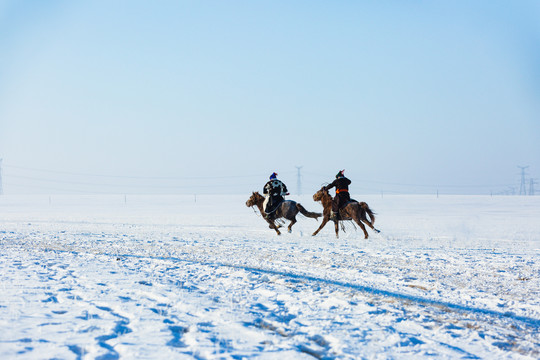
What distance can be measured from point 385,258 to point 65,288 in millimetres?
6057

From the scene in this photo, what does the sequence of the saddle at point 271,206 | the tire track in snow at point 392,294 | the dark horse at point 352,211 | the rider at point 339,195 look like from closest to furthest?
1. the tire track in snow at point 392,294
2. the dark horse at point 352,211
3. the rider at point 339,195
4. the saddle at point 271,206

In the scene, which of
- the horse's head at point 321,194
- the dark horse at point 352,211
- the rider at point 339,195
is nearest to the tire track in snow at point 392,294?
the dark horse at point 352,211

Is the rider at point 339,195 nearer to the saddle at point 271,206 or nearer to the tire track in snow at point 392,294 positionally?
the saddle at point 271,206

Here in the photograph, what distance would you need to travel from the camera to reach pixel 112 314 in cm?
450

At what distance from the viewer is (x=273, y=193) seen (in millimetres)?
17641

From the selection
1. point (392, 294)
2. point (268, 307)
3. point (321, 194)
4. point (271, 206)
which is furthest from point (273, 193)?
point (268, 307)

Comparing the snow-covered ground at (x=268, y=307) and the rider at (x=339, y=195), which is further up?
the rider at (x=339, y=195)

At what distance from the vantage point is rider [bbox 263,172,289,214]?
17.5m

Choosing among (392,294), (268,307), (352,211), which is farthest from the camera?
(352,211)

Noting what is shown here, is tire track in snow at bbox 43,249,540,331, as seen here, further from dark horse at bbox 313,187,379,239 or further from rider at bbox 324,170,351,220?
rider at bbox 324,170,351,220

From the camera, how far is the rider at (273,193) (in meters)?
17.5

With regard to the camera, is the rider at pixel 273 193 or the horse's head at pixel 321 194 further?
the rider at pixel 273 193

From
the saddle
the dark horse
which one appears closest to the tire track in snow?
the dark horse

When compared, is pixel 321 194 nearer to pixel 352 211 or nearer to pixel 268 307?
pixel 352 211
